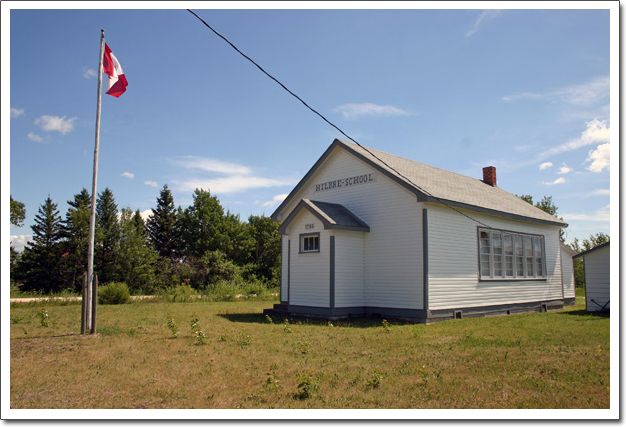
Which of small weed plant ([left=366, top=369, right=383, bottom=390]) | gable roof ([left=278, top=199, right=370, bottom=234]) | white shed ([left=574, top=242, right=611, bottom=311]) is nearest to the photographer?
small weed plant ([left=366, top=369, right=383, bottom=390])

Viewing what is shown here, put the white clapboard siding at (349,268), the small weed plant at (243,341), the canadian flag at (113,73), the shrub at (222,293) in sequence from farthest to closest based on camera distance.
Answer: the shrub at (222,293), the white clapboard siding at (349,268), the canadian flag at (113,73), the small weed plant at (243,341)

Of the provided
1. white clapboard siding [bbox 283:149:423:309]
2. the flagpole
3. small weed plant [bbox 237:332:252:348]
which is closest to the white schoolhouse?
white clapboard siding [bbox 283:149:423:309]

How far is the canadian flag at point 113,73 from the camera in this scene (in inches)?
527

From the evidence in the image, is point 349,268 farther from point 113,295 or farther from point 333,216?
point 113,295

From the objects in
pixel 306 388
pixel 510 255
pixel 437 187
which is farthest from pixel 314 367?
pixel 510 255

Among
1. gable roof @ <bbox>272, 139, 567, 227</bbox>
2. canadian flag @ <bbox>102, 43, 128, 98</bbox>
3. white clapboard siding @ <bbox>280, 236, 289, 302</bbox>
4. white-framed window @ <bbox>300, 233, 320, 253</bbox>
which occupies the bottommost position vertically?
white clapboard siding @ <bbox>280, 236, 289, 302</bbox>

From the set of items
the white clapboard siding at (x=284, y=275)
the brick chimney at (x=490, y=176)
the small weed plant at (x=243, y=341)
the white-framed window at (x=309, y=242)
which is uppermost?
the brick chimney at (x=490, y=176)

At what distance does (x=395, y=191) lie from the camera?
55.7 feet

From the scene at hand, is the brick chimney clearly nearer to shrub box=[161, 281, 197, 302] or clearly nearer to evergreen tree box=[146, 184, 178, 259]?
shrub box=[161, 281, 197, 302]

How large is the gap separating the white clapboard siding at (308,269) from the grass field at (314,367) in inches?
103

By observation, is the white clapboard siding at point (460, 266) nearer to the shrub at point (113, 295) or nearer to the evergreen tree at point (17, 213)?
the shrub at point (113, 295)

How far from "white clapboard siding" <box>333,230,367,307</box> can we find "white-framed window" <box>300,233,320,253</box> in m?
0.83

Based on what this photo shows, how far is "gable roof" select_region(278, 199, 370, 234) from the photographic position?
53.8 feet

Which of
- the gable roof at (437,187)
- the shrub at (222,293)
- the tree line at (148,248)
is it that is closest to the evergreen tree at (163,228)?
the tree line at (148,248)
